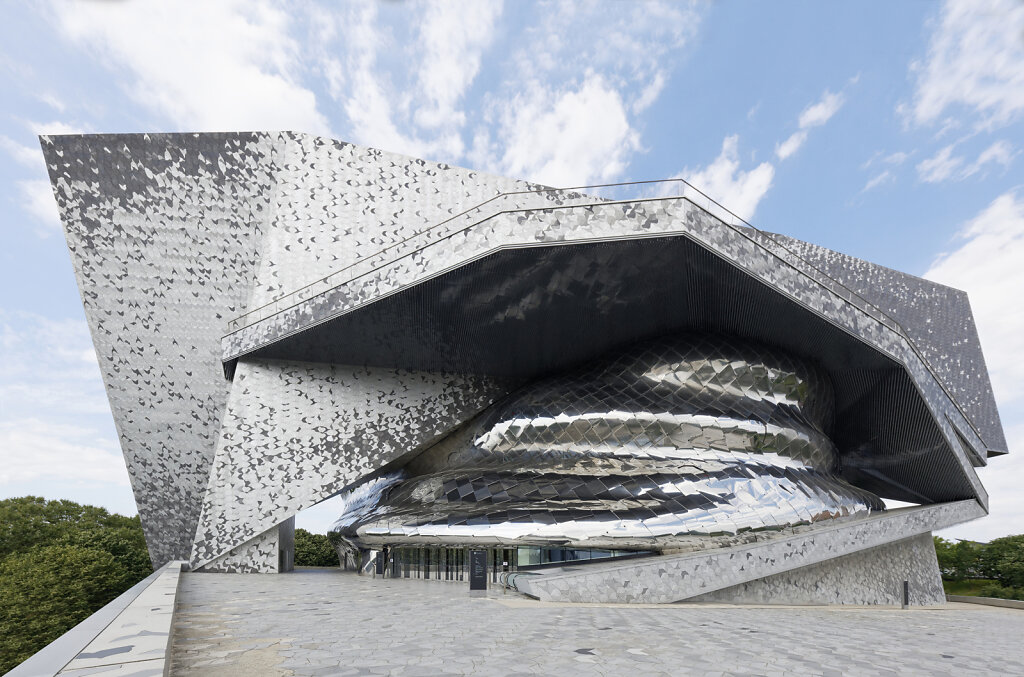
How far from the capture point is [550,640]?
6.30 m

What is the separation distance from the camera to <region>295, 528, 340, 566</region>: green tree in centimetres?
4197

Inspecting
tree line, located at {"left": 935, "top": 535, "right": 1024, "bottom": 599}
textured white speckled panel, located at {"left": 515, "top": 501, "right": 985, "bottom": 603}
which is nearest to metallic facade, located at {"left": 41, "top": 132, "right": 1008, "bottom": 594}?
textured white speckled panel, located at {"left": 515, "top": 501, "right": 985, "bottom": 603}

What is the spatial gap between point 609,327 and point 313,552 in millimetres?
33602

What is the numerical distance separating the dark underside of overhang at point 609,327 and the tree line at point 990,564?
23.2 meters

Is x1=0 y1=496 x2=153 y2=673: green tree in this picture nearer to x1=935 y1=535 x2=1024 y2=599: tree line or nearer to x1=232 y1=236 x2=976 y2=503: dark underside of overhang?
x1=232 y1=236 x2=976 y2=503: dark underside of overhang

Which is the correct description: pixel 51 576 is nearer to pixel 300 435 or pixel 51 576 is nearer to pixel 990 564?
pixel 300 435

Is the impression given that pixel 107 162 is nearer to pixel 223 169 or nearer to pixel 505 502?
pixel 223 169

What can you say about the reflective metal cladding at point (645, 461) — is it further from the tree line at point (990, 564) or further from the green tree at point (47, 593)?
the tree line at point (990, 564)

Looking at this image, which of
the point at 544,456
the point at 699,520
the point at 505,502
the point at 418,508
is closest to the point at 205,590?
the point at 418,508

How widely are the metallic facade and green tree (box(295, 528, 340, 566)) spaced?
22452mm

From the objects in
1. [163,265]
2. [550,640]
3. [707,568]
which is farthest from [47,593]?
[550,640]

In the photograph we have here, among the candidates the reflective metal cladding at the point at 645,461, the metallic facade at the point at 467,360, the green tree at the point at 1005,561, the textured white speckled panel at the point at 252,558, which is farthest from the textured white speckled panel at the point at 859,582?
the green tree at the point at 1005,561

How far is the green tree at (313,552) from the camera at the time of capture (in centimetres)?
4197

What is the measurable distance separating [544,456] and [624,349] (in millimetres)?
4216
